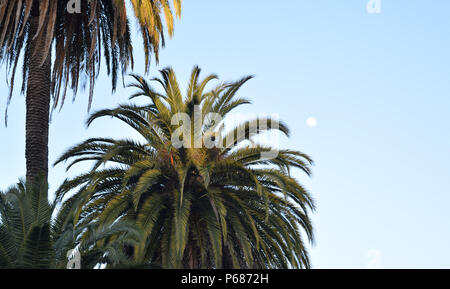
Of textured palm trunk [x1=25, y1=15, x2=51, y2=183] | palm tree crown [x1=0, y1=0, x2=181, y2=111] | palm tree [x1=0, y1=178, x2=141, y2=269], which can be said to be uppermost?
palm tree crown [x1=0, y1=0, x2=181, y2=111]

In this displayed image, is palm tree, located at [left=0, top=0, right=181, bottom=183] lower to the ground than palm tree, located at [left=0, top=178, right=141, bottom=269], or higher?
higher

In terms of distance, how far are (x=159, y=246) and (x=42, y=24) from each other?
7.38 metres

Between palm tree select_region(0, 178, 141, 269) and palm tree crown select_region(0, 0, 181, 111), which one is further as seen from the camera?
palm tree crown select_region(0, 0, 181, 111)

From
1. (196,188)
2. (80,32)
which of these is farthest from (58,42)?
(196,188)

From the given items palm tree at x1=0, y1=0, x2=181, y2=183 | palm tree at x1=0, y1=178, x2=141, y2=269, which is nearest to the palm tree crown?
palm tree at x1=0, y1=0, x2=181, y2=183

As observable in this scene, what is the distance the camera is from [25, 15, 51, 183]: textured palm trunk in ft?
53.1

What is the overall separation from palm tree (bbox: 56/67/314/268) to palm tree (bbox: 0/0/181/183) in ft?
4.77

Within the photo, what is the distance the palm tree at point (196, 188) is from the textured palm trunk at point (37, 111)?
85.1 inches

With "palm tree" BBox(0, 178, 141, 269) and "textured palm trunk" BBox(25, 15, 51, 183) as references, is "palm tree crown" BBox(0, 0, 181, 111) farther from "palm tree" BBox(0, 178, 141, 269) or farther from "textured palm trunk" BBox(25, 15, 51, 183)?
"palm tree" BBox(0, 178, 141, 269)

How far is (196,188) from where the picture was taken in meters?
19.2
